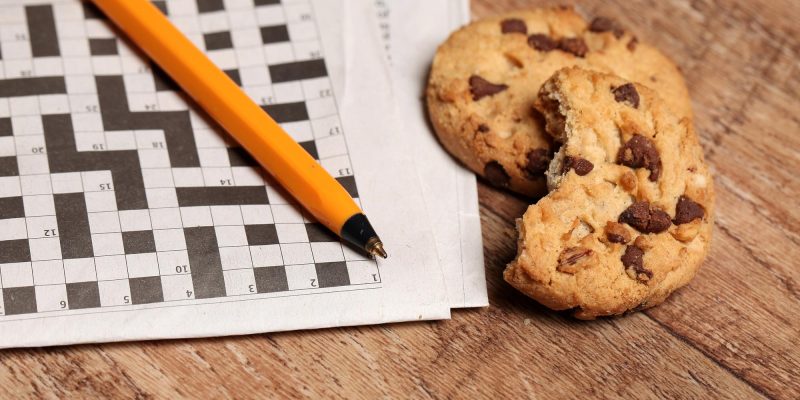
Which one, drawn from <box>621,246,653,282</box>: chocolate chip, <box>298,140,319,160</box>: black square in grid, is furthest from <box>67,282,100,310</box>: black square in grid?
<box>621,246,653,282</box>: chocolate chip

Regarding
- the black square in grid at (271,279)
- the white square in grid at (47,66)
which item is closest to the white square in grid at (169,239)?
the black square in grid at (271,279)

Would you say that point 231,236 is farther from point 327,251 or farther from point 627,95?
point 627,95

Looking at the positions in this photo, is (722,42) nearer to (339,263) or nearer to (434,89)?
(434,89)

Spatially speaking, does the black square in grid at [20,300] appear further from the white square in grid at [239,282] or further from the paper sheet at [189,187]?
the white square in grid at [239,282]

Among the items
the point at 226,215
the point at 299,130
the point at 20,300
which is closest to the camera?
the point at 20,300

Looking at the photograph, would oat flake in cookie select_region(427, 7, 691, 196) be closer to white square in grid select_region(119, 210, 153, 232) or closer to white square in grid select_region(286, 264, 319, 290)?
white square in grid select_region(286, 264, 319, 290)

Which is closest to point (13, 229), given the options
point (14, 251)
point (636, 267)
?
point (14, 251)
